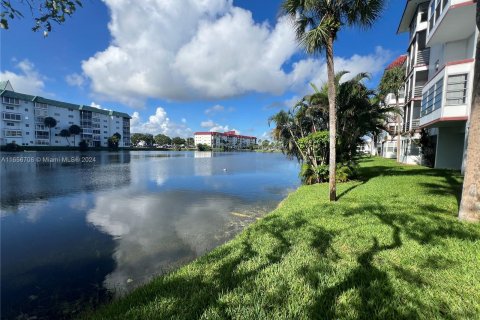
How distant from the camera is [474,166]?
222 inches

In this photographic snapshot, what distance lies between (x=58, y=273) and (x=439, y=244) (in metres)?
8.19

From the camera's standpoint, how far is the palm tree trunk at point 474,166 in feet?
18.2

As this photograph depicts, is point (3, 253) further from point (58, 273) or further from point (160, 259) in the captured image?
point (160, 259)

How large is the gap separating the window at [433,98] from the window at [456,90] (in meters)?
0.50

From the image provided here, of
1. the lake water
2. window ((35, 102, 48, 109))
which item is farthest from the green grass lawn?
window ((35, 102, 48, 109))

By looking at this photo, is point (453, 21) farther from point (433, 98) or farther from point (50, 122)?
point (50, 122)

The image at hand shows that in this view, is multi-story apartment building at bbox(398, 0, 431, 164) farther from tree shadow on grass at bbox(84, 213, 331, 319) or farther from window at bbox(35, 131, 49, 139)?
window at bbox(35, 131, 49, 139)

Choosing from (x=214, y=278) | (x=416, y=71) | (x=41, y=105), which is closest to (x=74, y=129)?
(x=41, y=105)

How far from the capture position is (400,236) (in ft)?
16.8

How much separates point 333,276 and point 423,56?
28788 millimetres

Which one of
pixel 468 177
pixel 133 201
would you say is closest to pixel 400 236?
pixel 468 177

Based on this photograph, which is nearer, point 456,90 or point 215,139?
point 456,90

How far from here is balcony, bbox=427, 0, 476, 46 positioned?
478 inches

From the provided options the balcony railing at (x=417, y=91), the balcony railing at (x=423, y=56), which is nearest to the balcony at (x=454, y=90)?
the balcony railing at (x=417, y=91)
